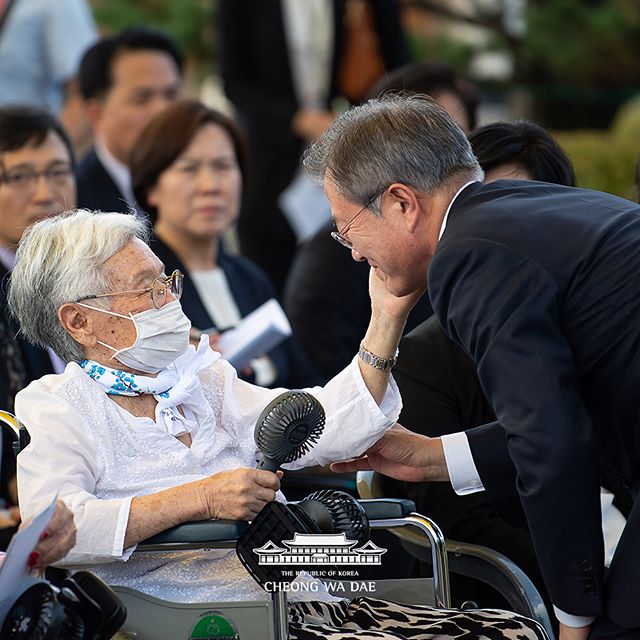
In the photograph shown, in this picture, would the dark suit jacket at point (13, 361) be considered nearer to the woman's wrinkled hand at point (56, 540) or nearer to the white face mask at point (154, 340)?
the white face mask at point (154, 340)

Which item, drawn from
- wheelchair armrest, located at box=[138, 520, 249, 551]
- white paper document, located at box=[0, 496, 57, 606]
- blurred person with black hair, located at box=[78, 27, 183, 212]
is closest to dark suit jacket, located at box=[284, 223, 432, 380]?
blurred person with black hair, located at box=[78, 27, 183, 212]

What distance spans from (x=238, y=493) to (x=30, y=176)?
2.22 m

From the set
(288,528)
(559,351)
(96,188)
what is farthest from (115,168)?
(559,351)

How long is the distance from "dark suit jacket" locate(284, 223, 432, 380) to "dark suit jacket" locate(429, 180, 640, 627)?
2132mm

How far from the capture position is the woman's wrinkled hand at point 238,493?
9.38 ft

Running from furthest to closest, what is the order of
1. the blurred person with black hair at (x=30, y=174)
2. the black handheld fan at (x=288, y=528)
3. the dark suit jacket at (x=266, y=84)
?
the dark suit jacket at (x=266, y=84) → the blurred person with black hair at (x=30, y=174) → the black handheld fan at (x=288, y=528)

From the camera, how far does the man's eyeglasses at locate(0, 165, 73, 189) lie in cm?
465

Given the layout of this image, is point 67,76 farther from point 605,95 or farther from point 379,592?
point 605,95

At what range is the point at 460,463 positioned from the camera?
10.9 ft

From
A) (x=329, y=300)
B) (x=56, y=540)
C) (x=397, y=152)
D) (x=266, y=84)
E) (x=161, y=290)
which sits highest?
(x=397, y=152)

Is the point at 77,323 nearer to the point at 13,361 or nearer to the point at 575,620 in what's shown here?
the point at 13,361

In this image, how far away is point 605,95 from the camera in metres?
11.9

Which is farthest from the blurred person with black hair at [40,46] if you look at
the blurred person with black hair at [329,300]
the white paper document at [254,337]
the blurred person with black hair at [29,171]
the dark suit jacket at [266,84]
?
the white paper document at [254,337]

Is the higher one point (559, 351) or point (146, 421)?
point (559, 351)
